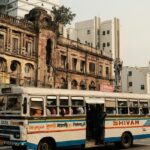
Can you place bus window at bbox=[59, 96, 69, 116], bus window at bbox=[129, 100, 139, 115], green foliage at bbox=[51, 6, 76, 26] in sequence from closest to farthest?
bus window at bbox=[59, 96, 69, 116]
bus window at bbox=[129, 100, 139, 115]
green foliage at bbox=[51, 6, 76, 26]

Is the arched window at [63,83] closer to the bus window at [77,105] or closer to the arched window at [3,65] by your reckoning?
the arched window at [3,65]

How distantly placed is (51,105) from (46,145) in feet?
5.47

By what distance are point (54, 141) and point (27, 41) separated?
32.1 meters

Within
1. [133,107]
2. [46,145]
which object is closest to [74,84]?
[133,107]

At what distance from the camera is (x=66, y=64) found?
53.5 metres

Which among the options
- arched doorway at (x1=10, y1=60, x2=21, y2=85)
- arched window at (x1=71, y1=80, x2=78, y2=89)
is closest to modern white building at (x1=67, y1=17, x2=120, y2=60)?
arched window at (x1=71, y1=80, x2=78, y2=89)

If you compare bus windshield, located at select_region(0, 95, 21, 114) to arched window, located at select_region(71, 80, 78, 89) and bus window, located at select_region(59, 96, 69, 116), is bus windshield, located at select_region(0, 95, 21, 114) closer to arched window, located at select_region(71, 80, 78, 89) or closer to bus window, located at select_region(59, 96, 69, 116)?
bus window, located at select_region(59, 96, 69, 116)

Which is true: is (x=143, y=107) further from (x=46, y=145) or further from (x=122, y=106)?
(x=46, y=145)

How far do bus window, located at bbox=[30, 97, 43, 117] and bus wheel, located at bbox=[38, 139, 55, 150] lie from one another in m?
1.14

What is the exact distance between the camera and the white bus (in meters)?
15.6

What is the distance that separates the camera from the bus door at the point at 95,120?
60.4 feet

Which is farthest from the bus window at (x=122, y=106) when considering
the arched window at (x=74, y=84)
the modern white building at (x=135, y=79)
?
the modern white building at (x=135, y=79)

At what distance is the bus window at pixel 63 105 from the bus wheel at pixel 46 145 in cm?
136

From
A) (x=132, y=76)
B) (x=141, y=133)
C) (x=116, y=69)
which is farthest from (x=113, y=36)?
(x=141, y=133)
